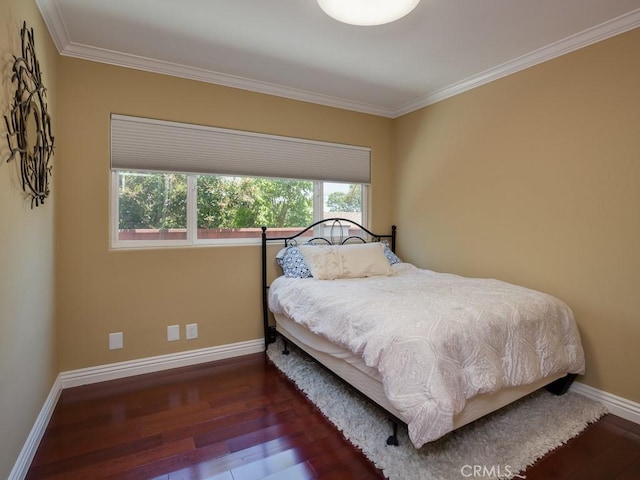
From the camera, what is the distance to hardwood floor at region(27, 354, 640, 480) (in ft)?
5.49

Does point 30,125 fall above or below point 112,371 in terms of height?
above

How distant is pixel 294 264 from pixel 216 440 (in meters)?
1.50

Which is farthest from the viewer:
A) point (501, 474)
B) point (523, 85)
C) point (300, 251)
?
point (300, 251)

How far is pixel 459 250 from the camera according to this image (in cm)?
322

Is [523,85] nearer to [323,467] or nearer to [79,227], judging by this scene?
[323,467]

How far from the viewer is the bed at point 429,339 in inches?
61.8

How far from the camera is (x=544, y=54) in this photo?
2.50 metres

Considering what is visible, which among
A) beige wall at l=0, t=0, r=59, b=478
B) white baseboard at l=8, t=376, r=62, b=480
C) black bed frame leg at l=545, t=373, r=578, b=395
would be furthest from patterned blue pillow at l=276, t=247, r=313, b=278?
black bed frame leg at l=545, t=373, r=578, b=395

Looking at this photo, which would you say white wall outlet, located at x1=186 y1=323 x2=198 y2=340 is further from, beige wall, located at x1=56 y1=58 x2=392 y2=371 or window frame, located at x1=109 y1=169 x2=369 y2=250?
window frame, located at x1=109 y1=169 x2=369 y2=250

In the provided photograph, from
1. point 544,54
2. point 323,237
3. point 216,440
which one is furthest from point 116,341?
point 544,54

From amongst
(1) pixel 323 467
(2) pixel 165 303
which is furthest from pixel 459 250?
(2) pixel 165 303

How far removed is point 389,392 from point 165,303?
2.00 metres

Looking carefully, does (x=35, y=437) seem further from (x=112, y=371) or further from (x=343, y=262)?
(x=343, y=262)

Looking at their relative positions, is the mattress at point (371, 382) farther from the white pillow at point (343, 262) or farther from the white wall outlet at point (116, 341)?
the white wall outlet at point (116, 341)
